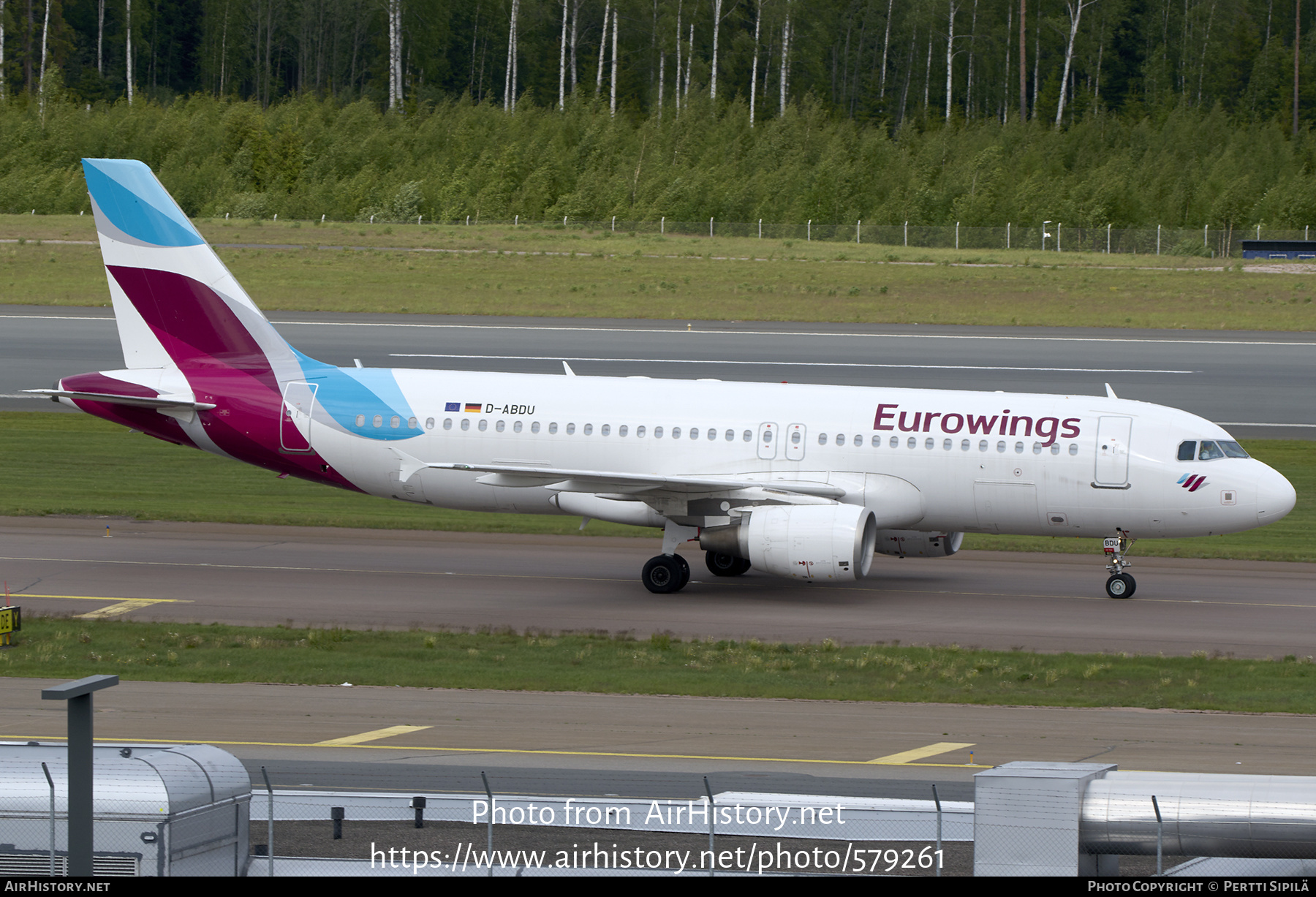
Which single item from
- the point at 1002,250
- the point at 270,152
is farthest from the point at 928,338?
the point at 270,152

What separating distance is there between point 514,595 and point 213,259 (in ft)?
33.3

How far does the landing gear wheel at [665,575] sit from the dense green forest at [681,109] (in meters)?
75.8

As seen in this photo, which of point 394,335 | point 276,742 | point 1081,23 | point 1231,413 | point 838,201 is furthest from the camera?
point 1081,23

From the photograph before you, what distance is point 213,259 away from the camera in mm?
33812

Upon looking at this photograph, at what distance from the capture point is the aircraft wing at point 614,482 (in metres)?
29.5

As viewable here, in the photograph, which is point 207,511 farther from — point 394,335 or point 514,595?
point 394,335

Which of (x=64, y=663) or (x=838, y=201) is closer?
(x=64, y=663)

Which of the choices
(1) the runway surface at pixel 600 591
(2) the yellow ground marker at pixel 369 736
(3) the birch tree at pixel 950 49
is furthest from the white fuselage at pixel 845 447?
(3) the birch tree at pixel 950 49

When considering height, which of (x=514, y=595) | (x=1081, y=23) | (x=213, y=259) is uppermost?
(x=1081, y=23)

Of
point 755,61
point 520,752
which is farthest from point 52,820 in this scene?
point 755,61

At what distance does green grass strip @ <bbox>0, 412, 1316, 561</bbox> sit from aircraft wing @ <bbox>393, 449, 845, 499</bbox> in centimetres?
720

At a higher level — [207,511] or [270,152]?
[270,152]

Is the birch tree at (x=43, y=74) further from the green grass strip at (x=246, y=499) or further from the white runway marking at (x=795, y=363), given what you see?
the green grass strip at (x=246, y=499)

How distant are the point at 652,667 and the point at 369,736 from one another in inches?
222
